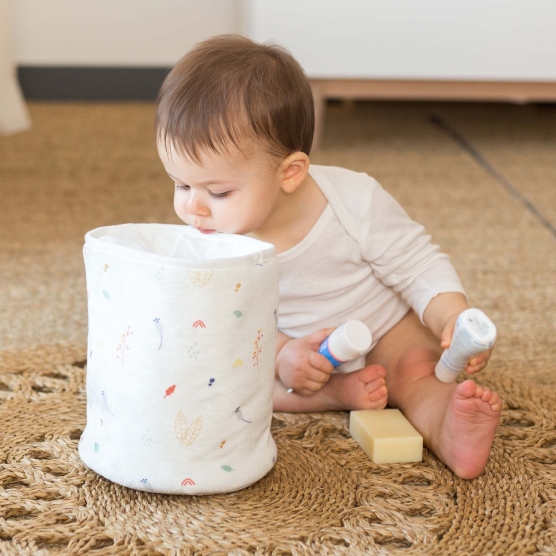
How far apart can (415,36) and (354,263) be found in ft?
3.68

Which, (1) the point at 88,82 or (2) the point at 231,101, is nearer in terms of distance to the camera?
(2) the point at 231,101

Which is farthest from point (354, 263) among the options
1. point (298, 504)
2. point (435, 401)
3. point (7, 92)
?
point (7, 92)

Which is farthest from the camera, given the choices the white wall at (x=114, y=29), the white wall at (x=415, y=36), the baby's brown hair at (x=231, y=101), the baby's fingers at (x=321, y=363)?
the white wall at (x=114, y=29)

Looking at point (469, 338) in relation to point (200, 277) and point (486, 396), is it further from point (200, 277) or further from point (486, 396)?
point (200, 277)

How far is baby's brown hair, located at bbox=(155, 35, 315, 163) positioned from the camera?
665 millimetres

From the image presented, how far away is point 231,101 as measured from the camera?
670mm

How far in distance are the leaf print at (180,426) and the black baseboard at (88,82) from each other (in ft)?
7.00

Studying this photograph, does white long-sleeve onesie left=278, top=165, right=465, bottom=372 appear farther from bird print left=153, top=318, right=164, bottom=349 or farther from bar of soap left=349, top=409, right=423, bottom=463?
bird print left=153, top=318, right=164, bottom=349

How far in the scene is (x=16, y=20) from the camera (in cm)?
246

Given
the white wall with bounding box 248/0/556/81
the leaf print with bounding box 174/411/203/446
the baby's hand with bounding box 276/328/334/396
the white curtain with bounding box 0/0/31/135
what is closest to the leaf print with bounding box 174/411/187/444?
the leaf print with bounding box 174/411/203/446

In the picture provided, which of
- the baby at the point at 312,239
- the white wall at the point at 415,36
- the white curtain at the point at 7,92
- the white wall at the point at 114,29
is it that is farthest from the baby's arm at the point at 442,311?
the white wall at the point at 114,29

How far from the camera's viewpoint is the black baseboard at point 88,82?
2553 mm

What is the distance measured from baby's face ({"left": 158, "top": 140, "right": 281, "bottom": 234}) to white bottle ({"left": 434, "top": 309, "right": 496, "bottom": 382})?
0.21m

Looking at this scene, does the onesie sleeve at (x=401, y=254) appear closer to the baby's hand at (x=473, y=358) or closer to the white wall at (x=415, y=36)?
the baby's hand at (x=473, y=358)
